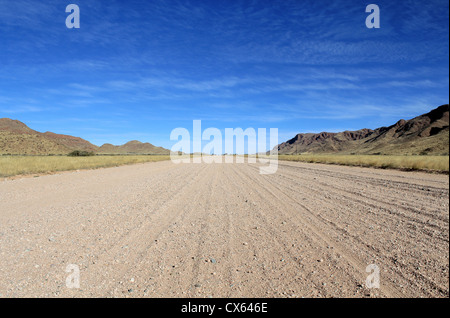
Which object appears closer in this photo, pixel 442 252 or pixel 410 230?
pixel 442 252

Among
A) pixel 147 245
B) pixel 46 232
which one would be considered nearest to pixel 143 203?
pixel 46 232

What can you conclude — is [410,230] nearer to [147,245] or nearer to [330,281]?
[330,281]

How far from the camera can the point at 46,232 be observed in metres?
4.28

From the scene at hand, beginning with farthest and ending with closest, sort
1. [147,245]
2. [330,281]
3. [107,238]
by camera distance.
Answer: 1. [107,238]
2. [147,245]
3. [330,281]

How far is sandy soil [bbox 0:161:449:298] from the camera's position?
8.51 ft

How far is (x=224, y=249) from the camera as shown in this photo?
362cm

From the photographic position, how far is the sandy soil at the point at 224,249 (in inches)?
102

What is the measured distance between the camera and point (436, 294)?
2.52 m

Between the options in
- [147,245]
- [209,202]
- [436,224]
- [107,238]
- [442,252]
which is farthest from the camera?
[209,202]

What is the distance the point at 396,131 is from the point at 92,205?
17399cm

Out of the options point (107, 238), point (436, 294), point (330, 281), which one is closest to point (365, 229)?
point (436, 294)

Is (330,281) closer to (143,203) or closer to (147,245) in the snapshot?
(147,245)

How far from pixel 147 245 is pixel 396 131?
175m

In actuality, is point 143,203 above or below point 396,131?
below
